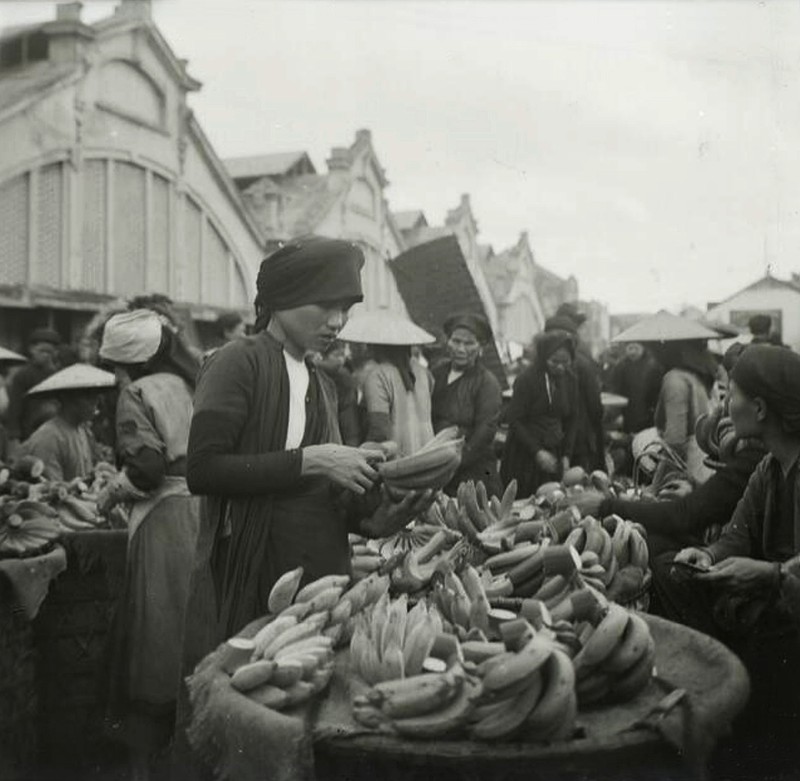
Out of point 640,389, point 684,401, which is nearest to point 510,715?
point 684,401

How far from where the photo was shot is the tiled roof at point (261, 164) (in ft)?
54.4

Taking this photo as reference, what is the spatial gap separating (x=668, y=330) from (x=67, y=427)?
3.35 m

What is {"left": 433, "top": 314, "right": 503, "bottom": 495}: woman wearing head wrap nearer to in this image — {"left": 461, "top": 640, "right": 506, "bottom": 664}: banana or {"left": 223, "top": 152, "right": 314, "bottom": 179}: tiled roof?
{"left": 461, "top": 640, "right": 506, "bottom": 664}: banana

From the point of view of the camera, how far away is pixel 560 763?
1.60 m

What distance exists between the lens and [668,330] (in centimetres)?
552

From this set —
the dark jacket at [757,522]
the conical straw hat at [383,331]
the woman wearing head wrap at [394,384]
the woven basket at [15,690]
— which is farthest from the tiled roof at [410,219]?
the dark jacket at [757,522]

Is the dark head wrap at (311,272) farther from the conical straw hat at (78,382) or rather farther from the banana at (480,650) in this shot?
the conical straw hat at (78,382)

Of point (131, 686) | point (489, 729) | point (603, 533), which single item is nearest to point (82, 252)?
point (131, 686)

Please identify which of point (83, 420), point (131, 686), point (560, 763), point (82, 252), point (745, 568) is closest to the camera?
point (560, 763)

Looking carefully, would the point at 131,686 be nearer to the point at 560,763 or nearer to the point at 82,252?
the point at 560,763

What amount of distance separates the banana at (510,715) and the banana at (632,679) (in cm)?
24

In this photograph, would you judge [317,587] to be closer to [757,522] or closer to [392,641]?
[392,641]

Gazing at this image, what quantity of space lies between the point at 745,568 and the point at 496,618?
831 millimetres

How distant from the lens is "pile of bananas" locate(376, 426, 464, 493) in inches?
86.9
